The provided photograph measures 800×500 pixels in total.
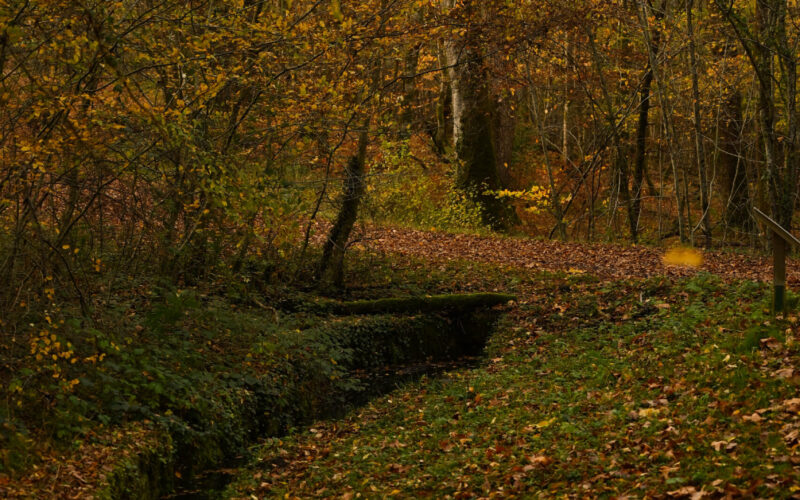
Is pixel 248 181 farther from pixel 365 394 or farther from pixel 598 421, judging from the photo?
pixel 365 394

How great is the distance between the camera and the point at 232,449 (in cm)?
838

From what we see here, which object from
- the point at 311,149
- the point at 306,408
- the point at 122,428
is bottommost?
the point at 306,408

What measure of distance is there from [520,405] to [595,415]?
4.19ft

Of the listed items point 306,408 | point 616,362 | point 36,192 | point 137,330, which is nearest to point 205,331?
point 137,330

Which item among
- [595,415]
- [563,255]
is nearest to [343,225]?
[563,255]

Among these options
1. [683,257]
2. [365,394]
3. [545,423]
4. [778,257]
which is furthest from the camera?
[683,257]

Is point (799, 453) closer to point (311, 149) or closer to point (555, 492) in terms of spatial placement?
point (555, 492)

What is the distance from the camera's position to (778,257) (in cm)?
772

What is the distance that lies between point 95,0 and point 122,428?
3973 millimetres

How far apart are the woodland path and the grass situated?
2.85 m

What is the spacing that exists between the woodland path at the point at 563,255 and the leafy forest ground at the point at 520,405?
4.19 ft

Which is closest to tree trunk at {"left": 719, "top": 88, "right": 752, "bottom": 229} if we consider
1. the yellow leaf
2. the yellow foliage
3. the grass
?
the yellow foliage

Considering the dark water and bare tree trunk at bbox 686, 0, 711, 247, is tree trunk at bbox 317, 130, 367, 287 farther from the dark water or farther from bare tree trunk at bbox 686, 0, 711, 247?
bare tree trunk at bbox 686, 0, 711, 247

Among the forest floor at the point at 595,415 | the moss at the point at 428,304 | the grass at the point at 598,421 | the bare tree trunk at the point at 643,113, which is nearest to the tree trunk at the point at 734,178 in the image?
the bare tree trunk at the point at 643,113
